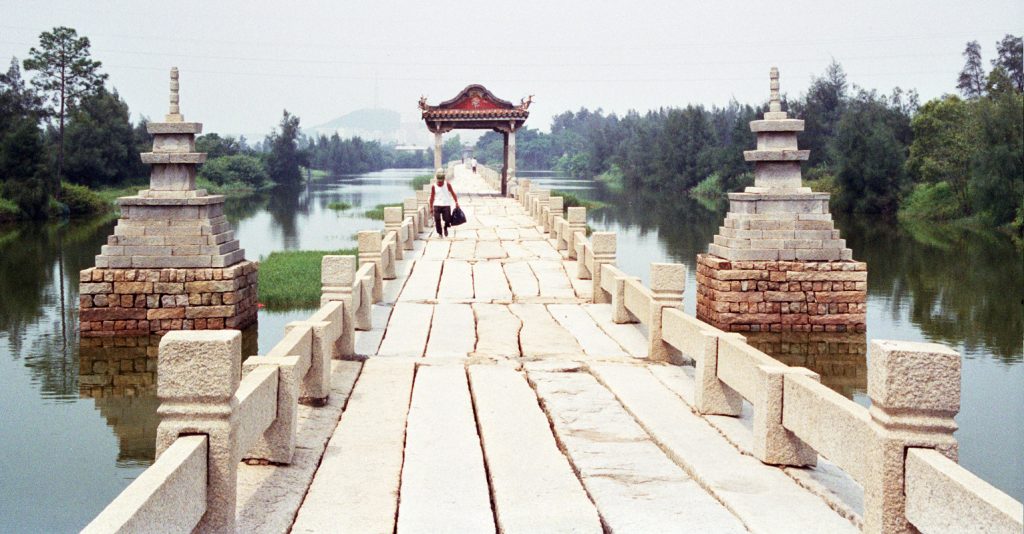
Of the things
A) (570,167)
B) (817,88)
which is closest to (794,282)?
(817,88)

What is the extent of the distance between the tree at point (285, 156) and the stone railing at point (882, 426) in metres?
82.1

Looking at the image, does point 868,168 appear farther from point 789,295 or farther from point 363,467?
point 363,467

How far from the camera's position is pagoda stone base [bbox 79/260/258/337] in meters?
15.5

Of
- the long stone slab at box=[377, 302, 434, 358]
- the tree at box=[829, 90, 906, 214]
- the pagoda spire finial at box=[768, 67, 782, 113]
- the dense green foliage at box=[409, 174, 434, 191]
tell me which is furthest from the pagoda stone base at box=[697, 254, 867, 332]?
the dense green foliage at box=[409, 174, 434, 191]

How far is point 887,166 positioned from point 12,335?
39.6 m

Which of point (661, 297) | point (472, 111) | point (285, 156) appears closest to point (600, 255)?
point (661, 297)

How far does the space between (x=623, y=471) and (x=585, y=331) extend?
4.86 metres

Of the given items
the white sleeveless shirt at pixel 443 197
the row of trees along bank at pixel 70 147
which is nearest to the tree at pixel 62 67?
the row of trees along bank at pixel 70 147

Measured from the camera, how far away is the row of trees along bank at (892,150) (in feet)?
119

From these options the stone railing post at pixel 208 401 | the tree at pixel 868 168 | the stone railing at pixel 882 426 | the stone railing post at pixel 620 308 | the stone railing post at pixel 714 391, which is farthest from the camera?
the tree at pixel 868 168

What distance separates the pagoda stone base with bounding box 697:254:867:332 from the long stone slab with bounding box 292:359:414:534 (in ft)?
32.3

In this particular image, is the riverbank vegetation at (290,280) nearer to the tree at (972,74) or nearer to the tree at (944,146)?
the tree at (944,146)

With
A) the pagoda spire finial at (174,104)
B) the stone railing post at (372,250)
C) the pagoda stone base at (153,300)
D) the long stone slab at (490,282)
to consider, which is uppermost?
the pagoda spire finial at (174,104)

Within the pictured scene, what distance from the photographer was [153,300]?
51.2 ft
